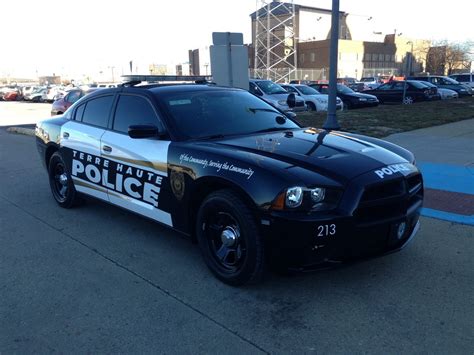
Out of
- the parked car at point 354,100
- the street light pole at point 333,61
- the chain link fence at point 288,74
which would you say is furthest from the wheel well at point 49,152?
the chain link fence at point 288,74

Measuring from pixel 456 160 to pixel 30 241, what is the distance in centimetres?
733

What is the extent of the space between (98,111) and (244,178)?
2690 mm

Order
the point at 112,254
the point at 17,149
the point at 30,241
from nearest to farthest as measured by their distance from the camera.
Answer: the point at 112,254, the point at 30,241, the point at 17,149

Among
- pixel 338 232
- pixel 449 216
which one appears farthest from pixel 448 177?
pixel 338 232

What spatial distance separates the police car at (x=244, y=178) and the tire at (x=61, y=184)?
1.59 feet

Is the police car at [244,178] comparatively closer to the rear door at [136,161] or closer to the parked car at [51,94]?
the rear door at [136,161]

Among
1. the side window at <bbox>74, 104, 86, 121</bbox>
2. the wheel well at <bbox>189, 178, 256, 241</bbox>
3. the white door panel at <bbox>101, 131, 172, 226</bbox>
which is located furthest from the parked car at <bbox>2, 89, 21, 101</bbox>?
the wheel well at <bbox>189, 178, 256, 241</bbox>

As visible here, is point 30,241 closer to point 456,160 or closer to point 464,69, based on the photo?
point 456,160

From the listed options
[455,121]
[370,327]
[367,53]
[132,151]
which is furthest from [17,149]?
[367,53]

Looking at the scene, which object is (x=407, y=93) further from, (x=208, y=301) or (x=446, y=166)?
(x=208, y=301)

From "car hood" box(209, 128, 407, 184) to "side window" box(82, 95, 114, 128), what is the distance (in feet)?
5.80

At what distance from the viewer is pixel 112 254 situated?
445 centimetres

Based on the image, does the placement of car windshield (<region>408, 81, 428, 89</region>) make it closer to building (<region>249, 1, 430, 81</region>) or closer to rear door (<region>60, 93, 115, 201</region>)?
rear door (<region>60, 93, 115, 201</region>)

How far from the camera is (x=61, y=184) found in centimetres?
615
